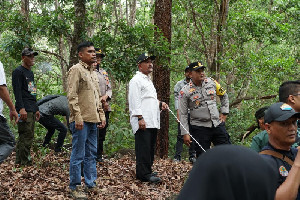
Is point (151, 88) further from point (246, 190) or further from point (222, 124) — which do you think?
point (246, 190)

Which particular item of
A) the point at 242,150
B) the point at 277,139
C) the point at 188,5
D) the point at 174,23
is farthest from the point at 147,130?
the point at 174,23

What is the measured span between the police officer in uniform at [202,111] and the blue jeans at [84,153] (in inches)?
66.5

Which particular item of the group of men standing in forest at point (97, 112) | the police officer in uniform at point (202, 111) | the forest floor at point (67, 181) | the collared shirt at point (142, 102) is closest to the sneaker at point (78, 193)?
the group of men standing in forest at point (97, 112)

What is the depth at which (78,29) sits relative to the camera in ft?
30.0

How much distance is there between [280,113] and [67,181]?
4467 mm

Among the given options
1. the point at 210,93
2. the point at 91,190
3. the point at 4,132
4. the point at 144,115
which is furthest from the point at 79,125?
the point at 210,93

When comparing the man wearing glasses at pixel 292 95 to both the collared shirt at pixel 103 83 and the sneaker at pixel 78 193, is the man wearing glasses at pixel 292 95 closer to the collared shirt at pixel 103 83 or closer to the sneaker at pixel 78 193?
the sneaker at pixel 78 193

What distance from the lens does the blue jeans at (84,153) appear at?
5344mm

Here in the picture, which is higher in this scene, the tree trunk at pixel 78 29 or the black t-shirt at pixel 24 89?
the tree trunk at pixel 78 29

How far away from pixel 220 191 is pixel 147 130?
203 inches

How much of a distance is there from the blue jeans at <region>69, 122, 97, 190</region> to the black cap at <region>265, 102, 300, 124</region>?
122 inches

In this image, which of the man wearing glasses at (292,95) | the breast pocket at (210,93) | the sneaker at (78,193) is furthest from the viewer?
the breast pocket at (210,93)

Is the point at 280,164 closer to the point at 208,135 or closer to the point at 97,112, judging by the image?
the point at 97,112

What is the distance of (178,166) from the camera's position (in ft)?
26.6
